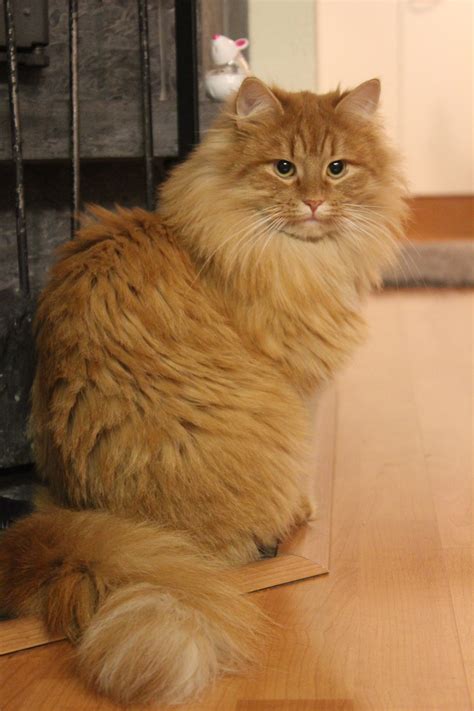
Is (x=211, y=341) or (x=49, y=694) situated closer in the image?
(x=49, y=694)

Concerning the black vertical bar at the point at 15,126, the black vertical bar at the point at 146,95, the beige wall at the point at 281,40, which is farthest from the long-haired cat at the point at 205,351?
the beige wall at the point at 281,40

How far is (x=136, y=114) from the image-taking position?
2.32 m

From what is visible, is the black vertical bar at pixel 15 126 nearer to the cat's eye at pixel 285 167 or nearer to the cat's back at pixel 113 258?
the cat's back at pixel 113 258

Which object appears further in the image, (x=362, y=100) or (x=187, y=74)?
(x=187, y=74)

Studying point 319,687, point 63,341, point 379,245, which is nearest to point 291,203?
point 379,245

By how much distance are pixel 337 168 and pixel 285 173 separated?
0.32 ft

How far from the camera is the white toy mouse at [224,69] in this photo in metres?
2.22

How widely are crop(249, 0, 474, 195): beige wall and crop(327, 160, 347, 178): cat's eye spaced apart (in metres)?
3.38

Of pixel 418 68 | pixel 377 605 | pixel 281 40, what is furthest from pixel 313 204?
pixel 418 68

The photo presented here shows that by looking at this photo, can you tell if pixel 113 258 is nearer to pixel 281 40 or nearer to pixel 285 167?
pixel 285 167

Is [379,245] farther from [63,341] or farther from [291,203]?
[63,341]

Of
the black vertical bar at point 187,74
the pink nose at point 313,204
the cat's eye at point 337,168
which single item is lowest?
the pink nose at point 313,204

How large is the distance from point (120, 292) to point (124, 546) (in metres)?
0.44

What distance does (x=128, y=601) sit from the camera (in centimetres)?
120
